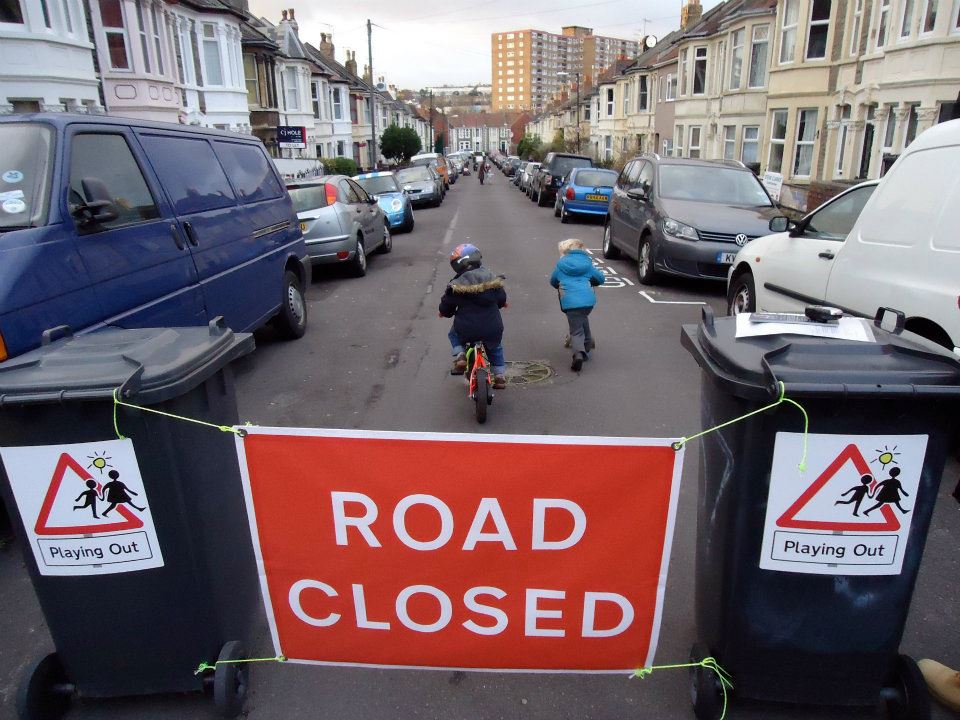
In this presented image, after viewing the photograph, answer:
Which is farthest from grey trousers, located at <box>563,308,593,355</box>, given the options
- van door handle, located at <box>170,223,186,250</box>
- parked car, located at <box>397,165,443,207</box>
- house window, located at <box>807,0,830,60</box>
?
parked car, located at <box>397,165,443,207</box>

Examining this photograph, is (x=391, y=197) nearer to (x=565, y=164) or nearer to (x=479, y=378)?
(x=565, y=164)

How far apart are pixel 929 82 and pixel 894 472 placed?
16113 millimetres

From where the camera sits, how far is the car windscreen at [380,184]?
19094 mm

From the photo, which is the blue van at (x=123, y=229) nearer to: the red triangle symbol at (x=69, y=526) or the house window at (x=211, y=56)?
the red triangle symbol at (x=69, y=526)

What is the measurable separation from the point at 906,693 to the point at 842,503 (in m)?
0.83

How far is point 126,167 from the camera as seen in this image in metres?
4.89

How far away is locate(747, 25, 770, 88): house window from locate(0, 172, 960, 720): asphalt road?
17.0m

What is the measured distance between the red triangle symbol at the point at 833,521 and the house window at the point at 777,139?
23.1 m

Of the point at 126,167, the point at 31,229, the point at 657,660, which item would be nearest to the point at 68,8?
the point at 126,167

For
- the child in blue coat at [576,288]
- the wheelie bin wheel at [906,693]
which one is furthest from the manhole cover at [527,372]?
the wheelie bin wheel at [906,693]

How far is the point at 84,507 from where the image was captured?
2.43 meters

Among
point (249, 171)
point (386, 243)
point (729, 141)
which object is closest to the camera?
point (249, 171)

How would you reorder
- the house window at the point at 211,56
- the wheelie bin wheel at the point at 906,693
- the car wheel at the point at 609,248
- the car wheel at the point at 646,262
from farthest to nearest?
the house window at the point at 211,56 < the car wheel at the point at 609,248 < the car wheel at the point at 646,262 < the wheelie bin wheel at the point at 906,693

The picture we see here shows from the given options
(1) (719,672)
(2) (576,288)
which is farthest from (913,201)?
(1) (719,672)
